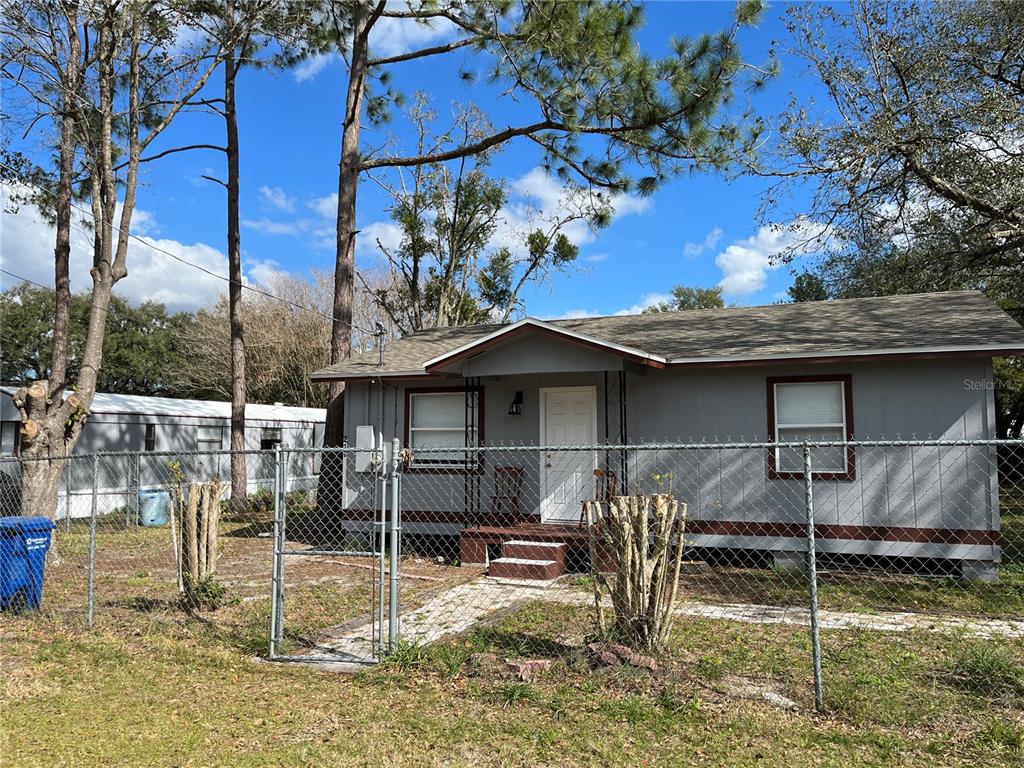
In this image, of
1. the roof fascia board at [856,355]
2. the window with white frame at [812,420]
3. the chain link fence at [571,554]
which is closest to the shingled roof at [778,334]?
the roof fascia board at [856,355]

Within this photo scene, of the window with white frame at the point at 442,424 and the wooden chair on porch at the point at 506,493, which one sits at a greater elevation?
the window with white frame at the point at 442,424

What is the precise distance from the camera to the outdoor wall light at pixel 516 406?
11.5 m

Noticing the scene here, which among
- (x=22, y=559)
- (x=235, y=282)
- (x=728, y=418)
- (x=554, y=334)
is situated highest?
(x=235, y=282)

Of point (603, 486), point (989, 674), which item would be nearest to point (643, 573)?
point (989, 674)

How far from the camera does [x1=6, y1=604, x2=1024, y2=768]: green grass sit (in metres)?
4.02

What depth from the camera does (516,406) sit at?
11.5 metres

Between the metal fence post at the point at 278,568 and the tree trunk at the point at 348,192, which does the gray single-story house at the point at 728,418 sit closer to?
the metal fence post at the point at 278,568

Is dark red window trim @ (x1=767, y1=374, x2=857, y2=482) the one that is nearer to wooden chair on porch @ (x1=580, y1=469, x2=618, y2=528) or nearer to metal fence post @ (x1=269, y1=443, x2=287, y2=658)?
wooden chair on porch @ (x1=580, y1=469, x2=618, y2=528)

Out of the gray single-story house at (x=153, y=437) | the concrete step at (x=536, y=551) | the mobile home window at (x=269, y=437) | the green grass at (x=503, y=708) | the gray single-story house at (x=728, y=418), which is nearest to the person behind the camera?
the green grass at (x=503, y=708)

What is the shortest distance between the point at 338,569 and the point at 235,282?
30.5ft

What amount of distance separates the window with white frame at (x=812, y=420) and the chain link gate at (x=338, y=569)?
5395 millimetres

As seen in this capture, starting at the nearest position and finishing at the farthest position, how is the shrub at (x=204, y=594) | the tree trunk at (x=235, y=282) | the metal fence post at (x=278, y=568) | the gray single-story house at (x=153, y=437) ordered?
1. the metal fence post at (x=278, y=568)
2. the shrub at (x=204, y=594)
3. the gray single-story house at (x=153, y=437)
4. the tree trunk at (x=235, y=282)

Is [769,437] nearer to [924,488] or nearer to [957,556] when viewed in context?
[924,488]

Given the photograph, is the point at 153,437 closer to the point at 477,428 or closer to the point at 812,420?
the point at 477,428
